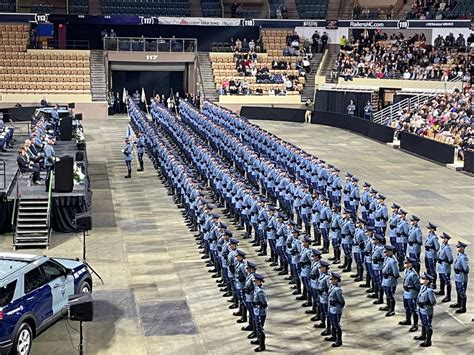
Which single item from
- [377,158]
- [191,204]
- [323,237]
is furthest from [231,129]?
[323,237]

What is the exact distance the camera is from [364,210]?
74.2 feet

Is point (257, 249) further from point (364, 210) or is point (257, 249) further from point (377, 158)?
point (377, 158)

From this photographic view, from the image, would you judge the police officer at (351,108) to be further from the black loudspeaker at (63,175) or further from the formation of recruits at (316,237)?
the black loudspeaker at (63,175)

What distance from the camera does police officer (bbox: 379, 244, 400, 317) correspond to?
16625mm

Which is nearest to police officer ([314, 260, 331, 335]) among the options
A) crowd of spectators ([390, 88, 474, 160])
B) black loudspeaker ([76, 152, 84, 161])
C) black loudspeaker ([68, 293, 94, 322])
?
black loudspeaker ([68, 293, 94, 322])

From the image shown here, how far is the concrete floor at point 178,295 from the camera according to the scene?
15.2 m

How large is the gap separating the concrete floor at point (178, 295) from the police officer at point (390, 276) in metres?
0.33

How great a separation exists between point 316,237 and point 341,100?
27346 millimetres

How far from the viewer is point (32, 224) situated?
21.8 m

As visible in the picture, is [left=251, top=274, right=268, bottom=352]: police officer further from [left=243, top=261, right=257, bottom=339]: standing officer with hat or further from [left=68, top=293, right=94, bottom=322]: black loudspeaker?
[left=68, top=293, right=94, bottom=322]: black loudspeaker

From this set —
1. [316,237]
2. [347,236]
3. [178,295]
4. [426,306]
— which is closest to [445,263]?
[347,236]

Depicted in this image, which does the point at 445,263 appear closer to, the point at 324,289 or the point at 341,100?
the point at 324,289

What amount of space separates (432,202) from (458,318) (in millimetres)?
11116

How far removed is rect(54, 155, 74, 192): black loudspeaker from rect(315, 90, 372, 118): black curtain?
88.1 ft
